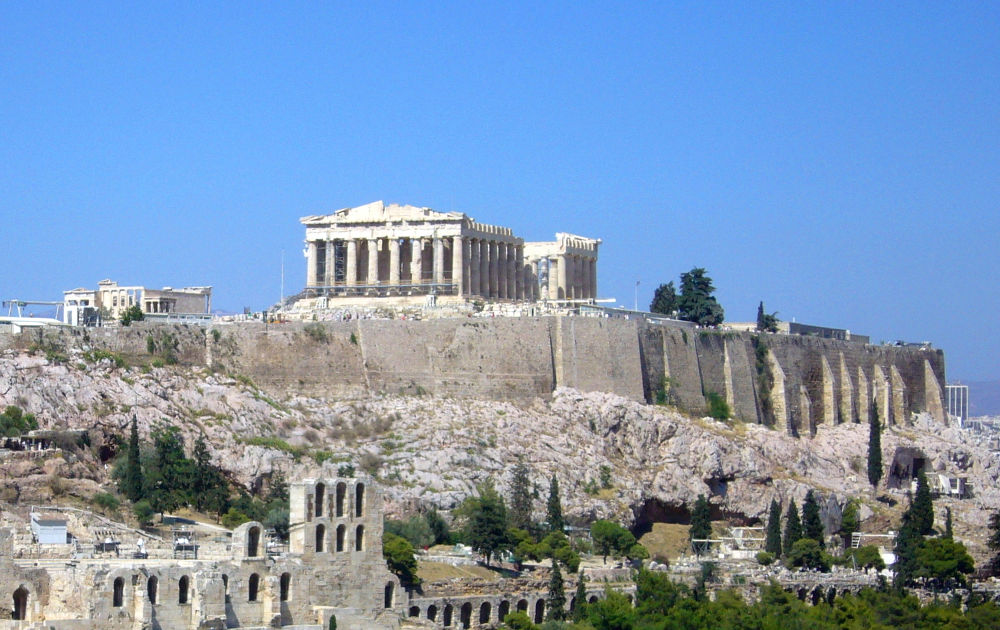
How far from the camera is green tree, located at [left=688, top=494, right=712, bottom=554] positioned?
87688 mm

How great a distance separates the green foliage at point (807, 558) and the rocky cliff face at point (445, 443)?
6.08 metres

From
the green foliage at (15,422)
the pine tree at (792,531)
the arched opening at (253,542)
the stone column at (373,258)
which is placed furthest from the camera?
the stone column at (373,258)

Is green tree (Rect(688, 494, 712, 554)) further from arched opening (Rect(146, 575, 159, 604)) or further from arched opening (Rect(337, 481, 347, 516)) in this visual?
arched opening (Rect(146, 575, 159, 604))

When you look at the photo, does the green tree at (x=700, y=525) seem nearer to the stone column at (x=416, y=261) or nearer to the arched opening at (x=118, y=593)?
the stone column at (x=416, y=261)

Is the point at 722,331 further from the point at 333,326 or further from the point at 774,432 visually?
the point at 333,326

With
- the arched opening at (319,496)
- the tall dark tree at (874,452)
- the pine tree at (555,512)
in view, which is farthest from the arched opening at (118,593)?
the tall dark tree at (874,452)

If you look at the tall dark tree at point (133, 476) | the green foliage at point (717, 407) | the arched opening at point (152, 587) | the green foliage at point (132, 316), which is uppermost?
the green foliage at point (132, 316)

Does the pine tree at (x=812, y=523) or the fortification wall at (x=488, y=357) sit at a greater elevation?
the fortification wall at (x=488, y=357)

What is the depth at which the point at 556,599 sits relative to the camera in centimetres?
7175

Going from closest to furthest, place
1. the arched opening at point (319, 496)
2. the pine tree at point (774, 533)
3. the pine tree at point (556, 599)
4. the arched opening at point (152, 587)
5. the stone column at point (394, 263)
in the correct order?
the arched opening at point (152, 587)
the arched opening at point (319, 496)
the pine tree at point (556, 599)
the pine tree at point (774, 533)
the stone column at point (394, 263)

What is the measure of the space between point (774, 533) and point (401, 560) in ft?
71.4

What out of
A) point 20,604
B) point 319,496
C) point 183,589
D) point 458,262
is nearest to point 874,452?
point 458,262

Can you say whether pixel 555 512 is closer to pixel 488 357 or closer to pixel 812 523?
pixel 812 523

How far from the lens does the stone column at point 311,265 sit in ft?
340
